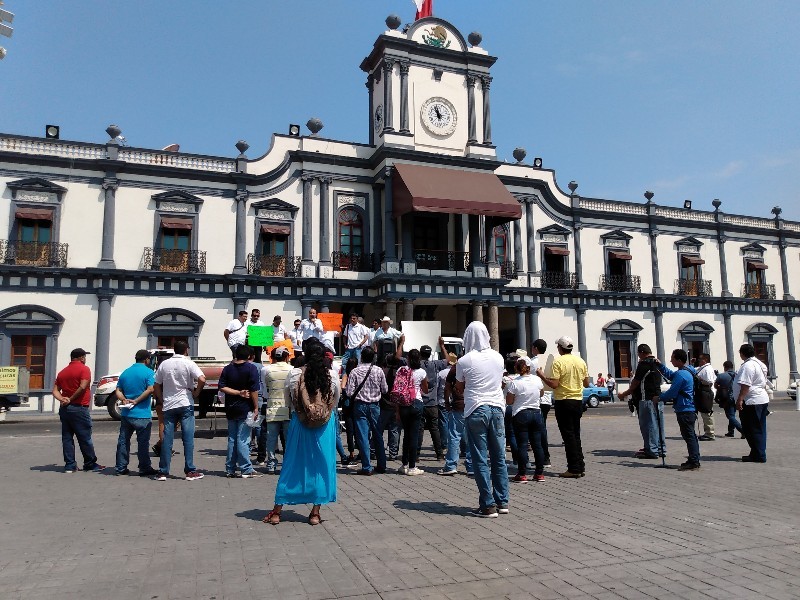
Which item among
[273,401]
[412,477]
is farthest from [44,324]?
[412,477]

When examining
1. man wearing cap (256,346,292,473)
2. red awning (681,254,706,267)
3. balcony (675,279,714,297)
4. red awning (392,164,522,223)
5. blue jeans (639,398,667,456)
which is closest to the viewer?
man wearing cap (256,346,292,473)

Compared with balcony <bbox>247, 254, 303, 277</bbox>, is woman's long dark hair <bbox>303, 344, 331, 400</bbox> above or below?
below

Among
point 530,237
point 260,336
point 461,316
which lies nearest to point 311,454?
point 260,336

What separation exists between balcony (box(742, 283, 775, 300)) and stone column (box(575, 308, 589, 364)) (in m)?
11.2

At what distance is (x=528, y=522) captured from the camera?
6.11 m

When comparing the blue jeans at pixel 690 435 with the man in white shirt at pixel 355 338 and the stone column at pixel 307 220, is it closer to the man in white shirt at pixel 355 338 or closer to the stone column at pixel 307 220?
the man in white shirt at pixel 355 338

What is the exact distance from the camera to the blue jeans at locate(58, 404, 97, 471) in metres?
9.40

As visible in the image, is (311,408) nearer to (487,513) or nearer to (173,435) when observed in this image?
(487,513)

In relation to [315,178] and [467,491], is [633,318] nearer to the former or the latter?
[315,178]

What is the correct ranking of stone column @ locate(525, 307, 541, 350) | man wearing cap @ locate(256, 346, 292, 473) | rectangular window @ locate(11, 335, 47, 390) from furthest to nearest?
stone column @ locate(525, 307, 541, 350) → rectangular window @ locate(11, 335, 47, 390) → man wearing cap @ locate(256, 346, 292, 473)

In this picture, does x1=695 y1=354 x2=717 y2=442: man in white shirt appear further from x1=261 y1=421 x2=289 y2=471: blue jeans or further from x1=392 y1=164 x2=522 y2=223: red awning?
x1=392 y1=164 x2=522 y2=223: red awning

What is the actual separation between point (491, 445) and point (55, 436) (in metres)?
11.9

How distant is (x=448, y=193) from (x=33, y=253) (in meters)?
16.1

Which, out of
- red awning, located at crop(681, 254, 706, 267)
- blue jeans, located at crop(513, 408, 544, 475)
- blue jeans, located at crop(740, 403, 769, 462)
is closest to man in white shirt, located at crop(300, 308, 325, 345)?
blue jeans, located at crop(513, 408, 544, 475)
